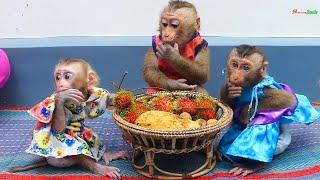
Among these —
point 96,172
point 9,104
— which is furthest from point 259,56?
point 9,104

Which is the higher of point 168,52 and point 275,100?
point 168,52

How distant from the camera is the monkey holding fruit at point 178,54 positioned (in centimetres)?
211

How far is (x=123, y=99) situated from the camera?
2.00 m

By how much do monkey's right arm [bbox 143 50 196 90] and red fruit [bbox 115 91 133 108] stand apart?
0.76 feet

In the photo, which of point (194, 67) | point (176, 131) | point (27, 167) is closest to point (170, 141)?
point (176, 131)

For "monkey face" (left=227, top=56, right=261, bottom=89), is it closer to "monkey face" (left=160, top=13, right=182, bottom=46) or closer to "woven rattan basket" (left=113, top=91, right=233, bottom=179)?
"woven rattan basket" (left=113, top=91, right=233, bottom=179)

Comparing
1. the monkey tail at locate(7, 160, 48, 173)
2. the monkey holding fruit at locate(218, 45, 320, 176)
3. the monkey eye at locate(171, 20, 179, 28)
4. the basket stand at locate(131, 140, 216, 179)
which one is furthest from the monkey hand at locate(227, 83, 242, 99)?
the monkey tail at locate(7, 160, 48, 173)

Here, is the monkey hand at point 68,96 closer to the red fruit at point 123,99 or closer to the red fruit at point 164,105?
the red fruit at point 123,99

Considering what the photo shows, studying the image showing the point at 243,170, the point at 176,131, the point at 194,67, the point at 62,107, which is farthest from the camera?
the point at 194,67

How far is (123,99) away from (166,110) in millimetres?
179

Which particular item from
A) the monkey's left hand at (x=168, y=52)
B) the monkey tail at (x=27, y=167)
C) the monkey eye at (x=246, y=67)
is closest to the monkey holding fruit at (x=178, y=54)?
the monkey's left hand at (x=168, y=52)

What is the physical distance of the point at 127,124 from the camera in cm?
188

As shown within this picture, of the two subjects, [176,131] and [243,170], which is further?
[243,170]

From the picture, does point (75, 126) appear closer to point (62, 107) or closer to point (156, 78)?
point (62, 107)
